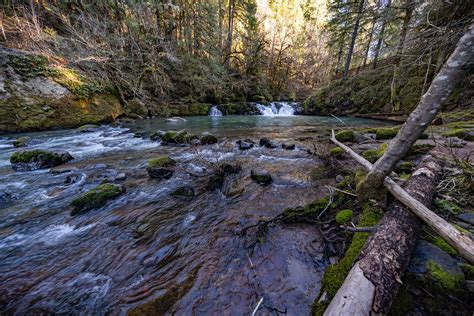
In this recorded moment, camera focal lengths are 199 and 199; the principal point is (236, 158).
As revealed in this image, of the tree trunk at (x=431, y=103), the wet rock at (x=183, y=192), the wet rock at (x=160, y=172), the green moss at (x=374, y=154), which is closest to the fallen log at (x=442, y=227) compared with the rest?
the tree trunk at (x=431, y=103)

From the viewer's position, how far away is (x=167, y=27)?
17547 mm

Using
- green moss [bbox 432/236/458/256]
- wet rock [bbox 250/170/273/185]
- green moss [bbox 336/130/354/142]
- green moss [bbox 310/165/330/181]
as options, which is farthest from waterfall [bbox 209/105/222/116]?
green moss [bbox 432/236/458/256]

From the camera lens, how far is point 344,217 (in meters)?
2.59

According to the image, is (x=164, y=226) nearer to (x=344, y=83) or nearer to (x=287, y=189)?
(x=287, y=189)

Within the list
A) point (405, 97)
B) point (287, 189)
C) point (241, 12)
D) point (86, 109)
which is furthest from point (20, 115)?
point (241, 12)

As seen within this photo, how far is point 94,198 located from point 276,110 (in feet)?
63.4

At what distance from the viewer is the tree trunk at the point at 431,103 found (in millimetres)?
1781

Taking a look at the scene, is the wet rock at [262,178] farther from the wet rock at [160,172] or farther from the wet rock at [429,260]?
the wet rock at [429,260]

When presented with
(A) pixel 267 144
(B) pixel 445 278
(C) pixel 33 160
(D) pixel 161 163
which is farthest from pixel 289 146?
(C) pixel 33 160

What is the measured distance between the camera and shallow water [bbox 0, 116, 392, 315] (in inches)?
80.0

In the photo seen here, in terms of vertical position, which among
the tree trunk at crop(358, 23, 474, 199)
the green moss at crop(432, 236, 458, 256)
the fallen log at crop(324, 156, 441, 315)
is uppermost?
the tree trunk at crop(358, 23, 474, 199)

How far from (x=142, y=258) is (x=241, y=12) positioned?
27.1 m

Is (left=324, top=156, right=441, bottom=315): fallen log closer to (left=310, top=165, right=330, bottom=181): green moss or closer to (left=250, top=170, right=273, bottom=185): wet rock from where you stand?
(left=310, top=165, right=330, bottom=181): green moss

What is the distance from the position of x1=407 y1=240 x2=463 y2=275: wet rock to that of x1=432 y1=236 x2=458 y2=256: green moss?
95mm
